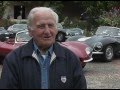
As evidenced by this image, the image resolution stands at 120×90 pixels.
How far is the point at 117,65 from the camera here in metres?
11.6

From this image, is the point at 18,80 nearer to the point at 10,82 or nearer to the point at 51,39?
the point at 10,82

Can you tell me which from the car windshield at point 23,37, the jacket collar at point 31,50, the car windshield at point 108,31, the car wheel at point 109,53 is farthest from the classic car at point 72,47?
the jacket collar at point 31,50

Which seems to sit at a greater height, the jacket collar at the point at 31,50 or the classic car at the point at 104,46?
the jacket collar at the point at 31,50

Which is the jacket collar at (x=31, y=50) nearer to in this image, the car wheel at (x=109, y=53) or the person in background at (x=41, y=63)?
the person in background at (x=41, y=63)

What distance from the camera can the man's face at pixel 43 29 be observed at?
2.84m

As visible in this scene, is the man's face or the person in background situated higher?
the man's face

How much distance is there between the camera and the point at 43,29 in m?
2.85

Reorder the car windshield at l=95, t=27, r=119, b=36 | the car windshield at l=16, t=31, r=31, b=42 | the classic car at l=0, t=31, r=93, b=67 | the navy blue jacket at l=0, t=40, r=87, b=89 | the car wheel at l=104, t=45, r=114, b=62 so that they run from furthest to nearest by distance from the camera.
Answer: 1. the car windshield at l=95, t=27, r=119, b=36
2. the car wheel at l=104, t=45, r=114, b=62
3. the car windshield at l=16, t=31, r=31, b=42
4. the classic car at l=0, t=31, r=93, b=67
5. the navy blue jacket at l=0, t=40, r=87, b=89

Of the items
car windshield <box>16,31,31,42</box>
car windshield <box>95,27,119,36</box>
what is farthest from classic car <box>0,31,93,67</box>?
car windshield <box>95,27,119,36</box>

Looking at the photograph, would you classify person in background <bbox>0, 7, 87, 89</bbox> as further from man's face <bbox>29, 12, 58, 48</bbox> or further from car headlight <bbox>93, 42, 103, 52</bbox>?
car headlight <bbox>93, 42, 103, 52</bbox>

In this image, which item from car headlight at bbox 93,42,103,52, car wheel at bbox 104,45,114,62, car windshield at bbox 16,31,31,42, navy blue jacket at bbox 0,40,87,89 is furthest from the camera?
car wheel at bbox 104,45,114,62

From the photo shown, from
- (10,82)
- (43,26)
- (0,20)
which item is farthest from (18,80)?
(0,20)

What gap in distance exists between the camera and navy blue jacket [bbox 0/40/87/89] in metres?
2.79

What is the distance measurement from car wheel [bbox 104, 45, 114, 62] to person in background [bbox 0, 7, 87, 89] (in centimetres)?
944
